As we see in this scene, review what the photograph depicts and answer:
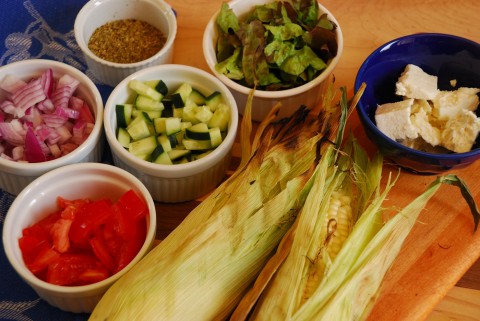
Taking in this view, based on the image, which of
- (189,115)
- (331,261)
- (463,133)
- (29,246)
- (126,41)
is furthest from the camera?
(126,41)

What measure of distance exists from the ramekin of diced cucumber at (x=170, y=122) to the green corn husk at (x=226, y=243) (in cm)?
17

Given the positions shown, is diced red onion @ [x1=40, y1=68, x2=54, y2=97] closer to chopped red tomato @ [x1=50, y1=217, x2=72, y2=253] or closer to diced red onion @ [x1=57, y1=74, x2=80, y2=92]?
diced red onion @ [x1=57, y1=74, x2=80, y2=92]

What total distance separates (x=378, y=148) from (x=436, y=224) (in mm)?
251

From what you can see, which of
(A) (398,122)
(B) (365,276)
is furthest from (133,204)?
(A) (398,122)

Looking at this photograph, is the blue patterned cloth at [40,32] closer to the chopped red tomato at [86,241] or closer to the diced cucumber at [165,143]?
the diced cucumber at [165,143]

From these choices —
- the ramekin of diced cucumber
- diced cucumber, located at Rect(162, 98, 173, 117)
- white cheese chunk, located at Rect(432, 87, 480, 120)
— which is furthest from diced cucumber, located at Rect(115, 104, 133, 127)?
white cheese chunk, located at Rect(432, 87, 480, 120)

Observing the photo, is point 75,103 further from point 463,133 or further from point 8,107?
point 463,133

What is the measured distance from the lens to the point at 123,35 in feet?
5.75

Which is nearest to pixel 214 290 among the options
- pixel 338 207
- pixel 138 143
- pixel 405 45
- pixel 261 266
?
pixel 261 266

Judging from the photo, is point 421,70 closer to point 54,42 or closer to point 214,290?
point 214,290

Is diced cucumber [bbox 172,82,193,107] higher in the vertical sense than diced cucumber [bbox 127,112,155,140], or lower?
higher

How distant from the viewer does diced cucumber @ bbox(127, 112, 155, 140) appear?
58.5 inches

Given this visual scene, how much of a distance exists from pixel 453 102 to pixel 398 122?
185 mm

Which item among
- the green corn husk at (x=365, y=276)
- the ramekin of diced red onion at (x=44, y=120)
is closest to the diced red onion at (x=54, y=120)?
the ramekin of diced red onion at (x=44, y=120)
